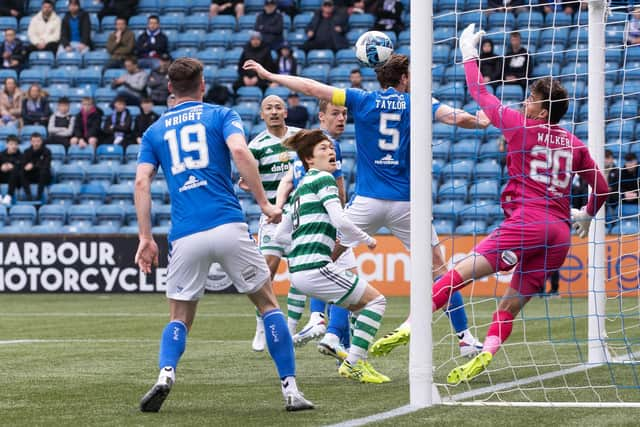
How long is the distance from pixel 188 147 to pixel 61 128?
16602mm

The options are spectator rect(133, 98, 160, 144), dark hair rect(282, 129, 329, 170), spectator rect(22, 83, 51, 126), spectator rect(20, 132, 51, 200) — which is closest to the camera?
dark hair rect(282, 129, 329, 170)

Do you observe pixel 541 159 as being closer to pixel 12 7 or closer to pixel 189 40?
pixel 189 40

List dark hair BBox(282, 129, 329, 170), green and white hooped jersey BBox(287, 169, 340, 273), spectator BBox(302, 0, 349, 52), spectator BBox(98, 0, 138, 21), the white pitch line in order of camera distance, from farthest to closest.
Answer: spectator BBox(98, 0, 138, 21) → spectator BBox(302, 0, 349, 52) → dark hair BBox(282, 129, 329, 170) → green and white hooped jersey BBox(287, 169, 340, 273) → the white pitch line

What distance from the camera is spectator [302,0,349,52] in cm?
2314

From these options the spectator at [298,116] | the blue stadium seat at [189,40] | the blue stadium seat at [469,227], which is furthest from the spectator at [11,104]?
the blue stadium seat at [469,227]

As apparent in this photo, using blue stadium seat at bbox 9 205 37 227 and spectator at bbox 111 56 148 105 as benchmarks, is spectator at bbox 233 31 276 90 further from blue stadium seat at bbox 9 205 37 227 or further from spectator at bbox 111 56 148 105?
blue stadium seat at bbox 9 205 37 227

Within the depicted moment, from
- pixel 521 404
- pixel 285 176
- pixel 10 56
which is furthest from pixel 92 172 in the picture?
pixel 521 404

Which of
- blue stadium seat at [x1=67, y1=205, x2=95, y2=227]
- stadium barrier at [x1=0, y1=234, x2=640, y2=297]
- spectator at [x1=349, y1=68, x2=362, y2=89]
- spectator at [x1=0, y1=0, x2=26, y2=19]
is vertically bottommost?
stadium barrier at [x1=0, y1=234, x2=640, y2=297]

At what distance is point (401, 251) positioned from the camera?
18.8 m

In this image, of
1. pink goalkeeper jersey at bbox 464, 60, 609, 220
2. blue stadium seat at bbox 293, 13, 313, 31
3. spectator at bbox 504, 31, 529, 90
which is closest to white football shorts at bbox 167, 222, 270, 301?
pink goalkeeper jersey at bbox 464, 60, 609, 220

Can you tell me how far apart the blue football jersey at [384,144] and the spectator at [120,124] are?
13.9 meters

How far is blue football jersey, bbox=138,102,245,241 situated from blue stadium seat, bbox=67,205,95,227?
1491 cm

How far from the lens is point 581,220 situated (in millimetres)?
8094

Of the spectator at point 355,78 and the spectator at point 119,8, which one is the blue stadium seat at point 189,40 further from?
the spectator at point 355,78
